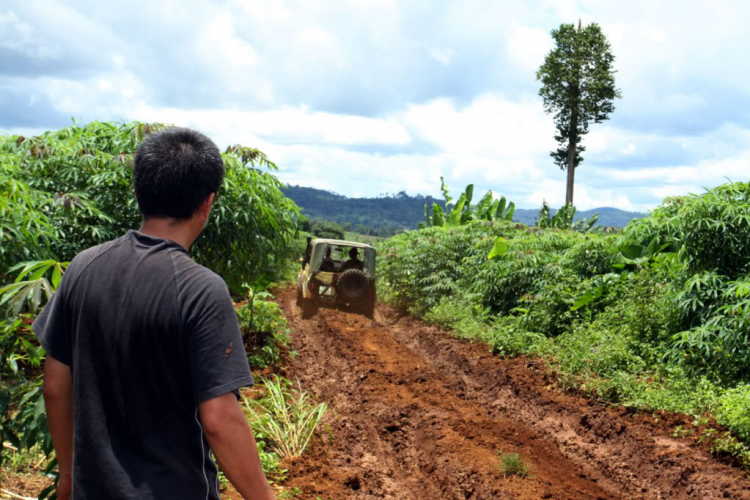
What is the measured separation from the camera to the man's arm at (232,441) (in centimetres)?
175

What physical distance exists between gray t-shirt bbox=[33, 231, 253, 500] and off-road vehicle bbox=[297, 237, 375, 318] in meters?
13.6

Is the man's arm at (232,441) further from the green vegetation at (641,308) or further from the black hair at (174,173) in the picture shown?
the green vegetation at (641,308)

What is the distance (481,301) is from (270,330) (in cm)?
514

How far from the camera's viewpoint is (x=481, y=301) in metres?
13.0

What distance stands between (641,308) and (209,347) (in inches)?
321

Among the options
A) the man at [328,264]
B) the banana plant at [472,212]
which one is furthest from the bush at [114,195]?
the banana plant at [472,212]

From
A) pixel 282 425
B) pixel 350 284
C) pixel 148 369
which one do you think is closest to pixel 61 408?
pixel 148 369

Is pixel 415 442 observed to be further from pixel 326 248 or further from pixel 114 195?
pixel 326 248

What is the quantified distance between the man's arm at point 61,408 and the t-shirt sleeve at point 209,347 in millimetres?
517

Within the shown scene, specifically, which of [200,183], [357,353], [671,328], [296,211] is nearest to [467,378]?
[357,353]

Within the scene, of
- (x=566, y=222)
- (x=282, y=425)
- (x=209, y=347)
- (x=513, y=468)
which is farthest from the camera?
(x=566, y=222)

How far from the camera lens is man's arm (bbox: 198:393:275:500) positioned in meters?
1.75

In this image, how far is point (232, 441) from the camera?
5.81 ft

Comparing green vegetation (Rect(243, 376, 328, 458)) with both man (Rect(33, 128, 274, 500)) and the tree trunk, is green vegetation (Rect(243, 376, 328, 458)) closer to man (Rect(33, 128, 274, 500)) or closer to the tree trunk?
man (Rect(33, 128, 274, 500))
